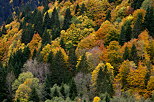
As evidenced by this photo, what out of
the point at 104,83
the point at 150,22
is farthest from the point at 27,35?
the point at 104,83

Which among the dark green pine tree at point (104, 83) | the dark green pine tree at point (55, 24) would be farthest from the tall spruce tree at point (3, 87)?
the dark green pine tree at point (55, 24)

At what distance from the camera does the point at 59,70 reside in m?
82.2

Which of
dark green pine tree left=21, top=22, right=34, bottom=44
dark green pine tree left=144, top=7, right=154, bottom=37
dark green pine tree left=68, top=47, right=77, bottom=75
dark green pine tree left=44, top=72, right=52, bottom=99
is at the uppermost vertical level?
dark green pine tree left=21, top=22, right=34, bottom=44

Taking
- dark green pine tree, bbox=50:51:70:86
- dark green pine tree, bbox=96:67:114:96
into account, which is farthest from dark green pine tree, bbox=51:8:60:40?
dark green pine tree, bbox=96:67:114:96

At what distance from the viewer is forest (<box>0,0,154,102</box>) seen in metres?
67.0

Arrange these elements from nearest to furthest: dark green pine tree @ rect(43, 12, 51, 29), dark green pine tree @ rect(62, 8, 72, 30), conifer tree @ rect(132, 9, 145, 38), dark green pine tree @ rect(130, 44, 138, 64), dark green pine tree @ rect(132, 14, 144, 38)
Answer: dark green pine tree @ rect(130, 44, 138, 64) < dark green pine tree @ rect(132, 14, 144, 38) < conifer tree @ rect(132, 9, 145, 38) < dark green pine tree @ rect(62, 8, 72, 30) < dark green pine tree @ rect(43, 12, 51, 29)

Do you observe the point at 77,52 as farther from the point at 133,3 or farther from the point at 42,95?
the point at 133,3

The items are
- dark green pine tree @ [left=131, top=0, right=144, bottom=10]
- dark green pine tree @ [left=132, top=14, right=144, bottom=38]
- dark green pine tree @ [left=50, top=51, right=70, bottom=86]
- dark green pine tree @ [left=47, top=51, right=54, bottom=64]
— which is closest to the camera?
dark green pine tree @ [left=50, top=51, right=70, bottom=86]

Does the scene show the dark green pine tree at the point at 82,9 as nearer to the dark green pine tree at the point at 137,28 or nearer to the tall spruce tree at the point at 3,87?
the dark green pine tree at the point at 137,28

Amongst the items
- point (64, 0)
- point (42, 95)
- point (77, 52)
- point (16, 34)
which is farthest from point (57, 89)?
point (64, 0)

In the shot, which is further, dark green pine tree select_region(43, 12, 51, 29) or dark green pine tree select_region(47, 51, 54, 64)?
dark green pine tree select_region(43, 12, 51, 29)

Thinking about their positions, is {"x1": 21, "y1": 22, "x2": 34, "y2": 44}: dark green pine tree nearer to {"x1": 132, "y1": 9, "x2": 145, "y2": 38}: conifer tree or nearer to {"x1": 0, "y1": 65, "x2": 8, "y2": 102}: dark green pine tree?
{"x1": 0, "y1": 65, "x2": 8, "y2": 102}: dark green pine tree

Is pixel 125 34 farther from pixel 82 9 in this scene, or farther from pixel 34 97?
pixel 82 9

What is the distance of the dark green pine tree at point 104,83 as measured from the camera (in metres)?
64.5
